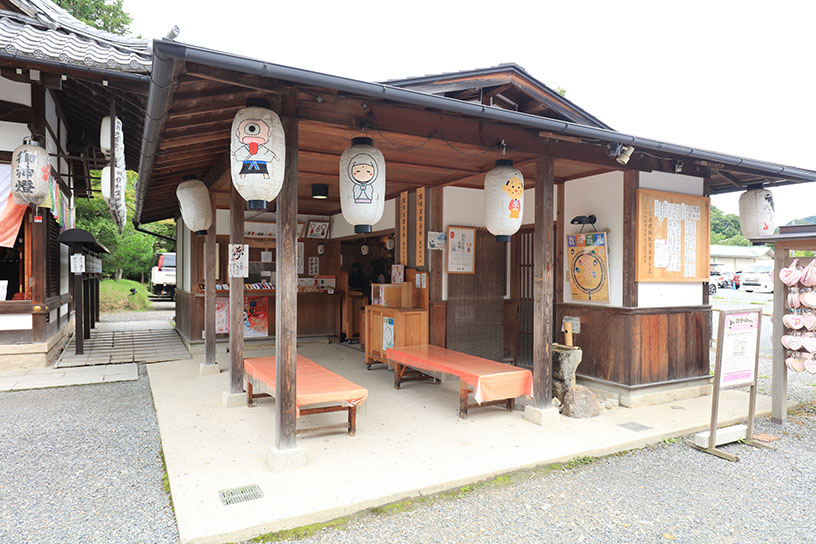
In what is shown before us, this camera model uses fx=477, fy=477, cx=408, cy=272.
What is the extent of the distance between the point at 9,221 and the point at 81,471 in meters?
5.03

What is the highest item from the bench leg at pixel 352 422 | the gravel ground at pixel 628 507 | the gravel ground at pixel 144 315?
the bench leg at pixel 352 422

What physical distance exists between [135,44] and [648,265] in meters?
7.36

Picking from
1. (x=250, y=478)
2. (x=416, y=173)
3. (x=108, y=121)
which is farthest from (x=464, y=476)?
(x=108, y=121)

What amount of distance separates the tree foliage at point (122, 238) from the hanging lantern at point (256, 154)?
42.4 ft

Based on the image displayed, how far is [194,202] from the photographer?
606 centimetres

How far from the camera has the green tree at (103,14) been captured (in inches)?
566

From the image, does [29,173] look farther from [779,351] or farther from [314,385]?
[779,351]

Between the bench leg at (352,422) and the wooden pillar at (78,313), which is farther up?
the wooden pillar at (78,313)

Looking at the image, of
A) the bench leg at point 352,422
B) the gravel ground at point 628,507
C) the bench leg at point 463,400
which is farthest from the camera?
the bench leg at point 463,400

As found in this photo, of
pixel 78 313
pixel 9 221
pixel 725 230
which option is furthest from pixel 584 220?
pixel 725 230

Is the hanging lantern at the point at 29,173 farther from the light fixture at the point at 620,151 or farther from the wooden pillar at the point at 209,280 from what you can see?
the light fixture at the point at 620,151

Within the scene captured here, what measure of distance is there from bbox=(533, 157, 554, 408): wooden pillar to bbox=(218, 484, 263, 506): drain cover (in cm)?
290

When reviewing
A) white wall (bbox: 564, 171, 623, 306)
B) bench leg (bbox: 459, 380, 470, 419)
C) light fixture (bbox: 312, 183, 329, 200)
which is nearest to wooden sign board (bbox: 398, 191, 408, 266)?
light fixture (bbox: 312, 183, 329, 200)

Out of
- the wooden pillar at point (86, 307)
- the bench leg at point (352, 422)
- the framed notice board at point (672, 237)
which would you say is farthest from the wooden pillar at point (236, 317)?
the wooden pillar at point (86, 307)
